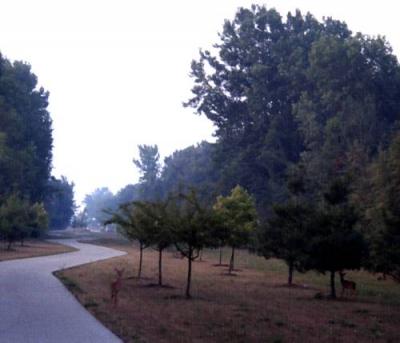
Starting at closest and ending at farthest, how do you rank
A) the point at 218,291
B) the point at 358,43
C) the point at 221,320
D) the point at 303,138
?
the point at 221,320 < the point at 218,291 < the point at 358,43 < the point at 303,138

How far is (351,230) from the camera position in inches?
1116

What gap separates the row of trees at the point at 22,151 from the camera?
6706 cm

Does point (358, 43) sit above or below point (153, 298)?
above

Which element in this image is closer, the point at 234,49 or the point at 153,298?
the point at 153,298

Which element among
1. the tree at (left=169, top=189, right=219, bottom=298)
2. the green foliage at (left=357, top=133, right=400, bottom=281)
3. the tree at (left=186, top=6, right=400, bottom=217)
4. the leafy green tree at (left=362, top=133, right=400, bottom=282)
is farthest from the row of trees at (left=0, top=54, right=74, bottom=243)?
the tree at (left=169, top=189, right=219, bottom=298)

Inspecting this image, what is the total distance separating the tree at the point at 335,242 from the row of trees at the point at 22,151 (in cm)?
3898

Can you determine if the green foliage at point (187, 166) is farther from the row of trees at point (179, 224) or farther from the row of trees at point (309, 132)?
the row of trees at point (179, 224)

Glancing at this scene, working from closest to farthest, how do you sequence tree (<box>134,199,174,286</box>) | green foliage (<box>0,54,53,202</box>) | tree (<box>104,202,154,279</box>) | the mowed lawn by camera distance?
the mowed lawn → tree (<box>134,199,174,286</box>) → tree (<box>104,202,154,279</box>) → green foliage (<box>0,54,53,202</box>)

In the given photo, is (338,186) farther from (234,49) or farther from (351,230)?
(234,49)

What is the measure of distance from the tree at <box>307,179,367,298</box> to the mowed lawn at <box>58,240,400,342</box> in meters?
1.38

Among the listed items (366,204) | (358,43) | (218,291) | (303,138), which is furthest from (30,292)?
(303,138)

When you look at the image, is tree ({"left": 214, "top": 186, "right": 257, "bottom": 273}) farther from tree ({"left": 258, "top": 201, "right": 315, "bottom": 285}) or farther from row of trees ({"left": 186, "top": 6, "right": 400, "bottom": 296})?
tree ({"left": 258, "top": 201, "right": 315, "bottom": 285})

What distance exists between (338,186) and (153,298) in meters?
9.53

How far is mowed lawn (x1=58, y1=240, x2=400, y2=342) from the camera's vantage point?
17359mm
